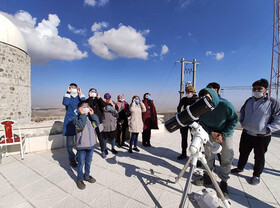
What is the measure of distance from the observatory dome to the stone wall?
11.7 inches

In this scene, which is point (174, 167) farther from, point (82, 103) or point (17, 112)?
point (17, 112)

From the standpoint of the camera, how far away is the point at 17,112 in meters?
7.46

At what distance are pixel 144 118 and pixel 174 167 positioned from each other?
5.90 ft

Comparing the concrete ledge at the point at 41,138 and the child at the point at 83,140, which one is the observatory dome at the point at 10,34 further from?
the child at the point at 83,140

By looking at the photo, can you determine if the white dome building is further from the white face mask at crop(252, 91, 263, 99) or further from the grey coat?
the white face mask at crop(252, 91, 263, 99)

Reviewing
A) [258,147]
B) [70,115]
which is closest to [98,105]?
[70,115]

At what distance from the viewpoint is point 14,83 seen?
23.7 ft

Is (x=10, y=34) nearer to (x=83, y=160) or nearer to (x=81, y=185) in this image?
(x=83, y=160)

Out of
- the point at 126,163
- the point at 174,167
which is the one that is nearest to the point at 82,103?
the point at 126,163

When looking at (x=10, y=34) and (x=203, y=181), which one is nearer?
(x=203, y=181)

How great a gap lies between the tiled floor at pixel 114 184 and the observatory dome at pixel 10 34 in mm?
7198

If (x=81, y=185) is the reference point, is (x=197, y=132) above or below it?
above

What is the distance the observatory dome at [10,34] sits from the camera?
6.96m

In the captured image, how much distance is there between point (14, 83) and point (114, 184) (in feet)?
27.6
